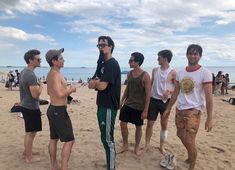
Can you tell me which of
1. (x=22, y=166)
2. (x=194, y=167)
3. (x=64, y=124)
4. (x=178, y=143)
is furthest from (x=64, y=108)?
(x=178, y=143)

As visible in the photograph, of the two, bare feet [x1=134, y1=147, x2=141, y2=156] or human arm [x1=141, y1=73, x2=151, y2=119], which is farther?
bare feet [x1=134, y1=147, x2=141, y2=156]

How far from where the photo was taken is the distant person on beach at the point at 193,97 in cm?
521

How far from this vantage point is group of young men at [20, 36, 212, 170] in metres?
5.00

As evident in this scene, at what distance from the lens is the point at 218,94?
70.8 feet

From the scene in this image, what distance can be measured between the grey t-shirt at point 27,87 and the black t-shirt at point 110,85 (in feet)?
3.92

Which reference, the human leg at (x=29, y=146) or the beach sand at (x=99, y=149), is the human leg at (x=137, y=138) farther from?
the human leg at (x=29, y=146)

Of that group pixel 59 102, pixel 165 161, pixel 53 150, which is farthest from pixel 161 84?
pixel 53 150

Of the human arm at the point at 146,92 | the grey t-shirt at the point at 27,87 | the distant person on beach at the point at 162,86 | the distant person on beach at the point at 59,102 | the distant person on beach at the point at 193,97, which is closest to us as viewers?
the distant person on beach at the point at 59,102

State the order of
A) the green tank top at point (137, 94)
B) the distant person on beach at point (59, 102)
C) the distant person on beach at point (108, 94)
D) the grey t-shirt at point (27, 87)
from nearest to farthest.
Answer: the distant person on beach at point (59, 102) < the distant person on beach at point (108, 94) < the grey t-shirt at point (27, 87) < the green tank top at point (137, 94)

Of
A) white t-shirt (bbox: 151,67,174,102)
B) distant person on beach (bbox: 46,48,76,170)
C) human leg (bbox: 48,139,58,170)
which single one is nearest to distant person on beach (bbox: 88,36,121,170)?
distant person on beach (bbox: 46,48,76,170)

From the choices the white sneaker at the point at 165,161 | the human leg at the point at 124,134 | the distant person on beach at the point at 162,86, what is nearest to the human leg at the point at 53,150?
the human leg at the point at 124,134

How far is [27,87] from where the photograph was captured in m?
5.65

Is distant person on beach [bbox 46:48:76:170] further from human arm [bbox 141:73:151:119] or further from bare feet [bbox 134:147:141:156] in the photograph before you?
bare feet [bbox 134:147:141:156]

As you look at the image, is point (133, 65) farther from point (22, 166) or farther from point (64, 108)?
point (22, 166)
